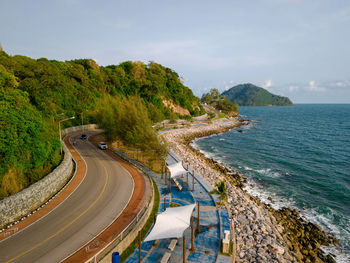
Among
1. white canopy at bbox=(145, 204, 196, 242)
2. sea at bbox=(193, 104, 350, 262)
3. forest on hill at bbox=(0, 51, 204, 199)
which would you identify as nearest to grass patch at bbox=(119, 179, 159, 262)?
white canopy at bbox=(145, 204, 196, 242)

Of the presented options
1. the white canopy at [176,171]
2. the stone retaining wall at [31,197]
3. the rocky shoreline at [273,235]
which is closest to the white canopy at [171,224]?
the rocky shoreline at [273,235]

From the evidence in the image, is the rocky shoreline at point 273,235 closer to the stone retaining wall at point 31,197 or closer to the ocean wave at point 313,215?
the ocean wave at point 313,215

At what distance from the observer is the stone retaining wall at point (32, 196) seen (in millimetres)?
17562

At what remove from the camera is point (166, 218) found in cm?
1623

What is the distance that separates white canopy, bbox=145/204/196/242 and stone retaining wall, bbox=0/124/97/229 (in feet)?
42.5

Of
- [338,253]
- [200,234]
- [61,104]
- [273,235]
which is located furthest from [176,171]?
[61,104]

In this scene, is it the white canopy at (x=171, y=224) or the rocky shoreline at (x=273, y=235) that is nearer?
the white canopy at (x=171, y=224)

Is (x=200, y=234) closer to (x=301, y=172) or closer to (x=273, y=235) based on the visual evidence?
(x=273, y=235)

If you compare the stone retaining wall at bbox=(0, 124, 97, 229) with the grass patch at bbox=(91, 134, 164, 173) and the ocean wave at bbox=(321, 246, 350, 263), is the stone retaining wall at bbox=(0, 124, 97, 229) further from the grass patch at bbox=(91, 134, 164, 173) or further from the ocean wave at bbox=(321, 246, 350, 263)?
the ocean wave at bbox=(321, 246, 350, 263)

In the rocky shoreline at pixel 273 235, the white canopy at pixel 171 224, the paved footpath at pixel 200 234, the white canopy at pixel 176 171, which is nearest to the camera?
the white canopy at pixel 171 224

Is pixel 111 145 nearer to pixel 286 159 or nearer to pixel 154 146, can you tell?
pixel 154 146

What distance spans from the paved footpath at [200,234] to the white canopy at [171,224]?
1.75 metres

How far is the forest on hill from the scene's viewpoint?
21.4 m

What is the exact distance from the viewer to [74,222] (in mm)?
18172
